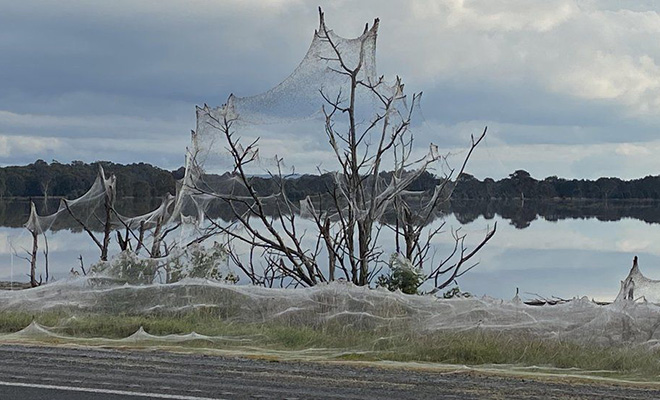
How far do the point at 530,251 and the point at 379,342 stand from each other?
29.0 meters

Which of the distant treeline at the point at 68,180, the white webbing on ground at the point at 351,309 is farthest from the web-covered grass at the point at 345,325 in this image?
the distant treeline at the point at 68,180

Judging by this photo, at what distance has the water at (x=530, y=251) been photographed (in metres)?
26.9

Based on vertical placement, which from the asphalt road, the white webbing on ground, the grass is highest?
the white webbing on ground

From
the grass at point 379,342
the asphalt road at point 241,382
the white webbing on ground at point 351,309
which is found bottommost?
the asphalt road at point 241,382

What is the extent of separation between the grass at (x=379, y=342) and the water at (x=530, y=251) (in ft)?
25.3

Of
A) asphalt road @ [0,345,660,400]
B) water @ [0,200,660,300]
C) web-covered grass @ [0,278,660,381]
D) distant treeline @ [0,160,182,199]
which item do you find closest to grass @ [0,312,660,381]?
web-covered grass @ [0,278,660,381]

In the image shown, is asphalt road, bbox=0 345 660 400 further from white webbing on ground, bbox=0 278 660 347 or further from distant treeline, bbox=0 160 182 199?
distant treeline, bbox=0 160 182 199

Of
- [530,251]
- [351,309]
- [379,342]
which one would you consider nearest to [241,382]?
[379,342]

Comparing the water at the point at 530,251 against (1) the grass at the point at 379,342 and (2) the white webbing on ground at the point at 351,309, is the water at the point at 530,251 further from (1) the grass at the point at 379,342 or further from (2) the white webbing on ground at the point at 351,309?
(1) the grass at the point at 379,342

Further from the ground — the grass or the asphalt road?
the grass

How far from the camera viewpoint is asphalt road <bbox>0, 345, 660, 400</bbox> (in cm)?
780

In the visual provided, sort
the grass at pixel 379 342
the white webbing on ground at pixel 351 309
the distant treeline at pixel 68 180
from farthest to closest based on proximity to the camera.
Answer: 1. the distant treeline at pixel 68 180
2. the white webbing on ground at pixel 351 309
3. the grass at pixel 379 342

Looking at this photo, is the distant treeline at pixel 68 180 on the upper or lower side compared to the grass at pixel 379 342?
upper

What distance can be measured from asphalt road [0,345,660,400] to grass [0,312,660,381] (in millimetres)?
952
